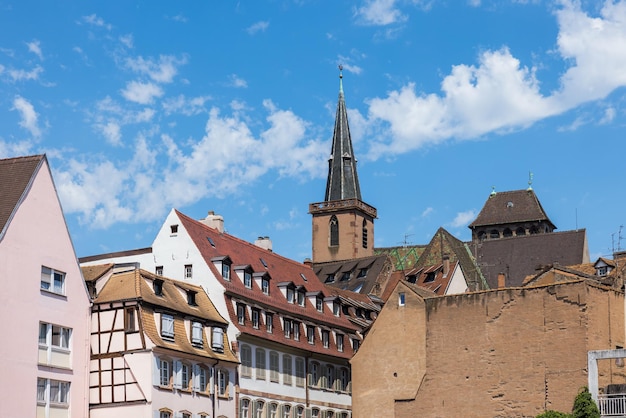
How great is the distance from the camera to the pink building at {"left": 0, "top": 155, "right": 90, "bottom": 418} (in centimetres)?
5281

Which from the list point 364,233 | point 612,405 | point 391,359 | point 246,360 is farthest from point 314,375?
point 364,233

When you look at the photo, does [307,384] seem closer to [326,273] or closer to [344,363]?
[344,363]

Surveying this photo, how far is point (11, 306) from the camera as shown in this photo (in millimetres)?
52844

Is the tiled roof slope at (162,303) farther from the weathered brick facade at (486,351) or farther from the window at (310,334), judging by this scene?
the window at (310,334)

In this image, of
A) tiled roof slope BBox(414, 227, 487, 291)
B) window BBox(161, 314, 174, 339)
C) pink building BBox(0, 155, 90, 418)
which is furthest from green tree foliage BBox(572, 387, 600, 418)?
tiled roof slope BBox(414, 227, 487, 291)

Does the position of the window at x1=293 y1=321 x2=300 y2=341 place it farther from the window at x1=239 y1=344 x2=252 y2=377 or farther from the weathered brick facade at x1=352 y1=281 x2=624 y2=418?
the window at x1=239 y1=344 x2=252 y2=377

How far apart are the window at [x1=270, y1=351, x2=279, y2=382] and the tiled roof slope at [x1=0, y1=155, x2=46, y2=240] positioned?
1999cm

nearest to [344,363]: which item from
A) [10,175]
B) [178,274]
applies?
[178,274]

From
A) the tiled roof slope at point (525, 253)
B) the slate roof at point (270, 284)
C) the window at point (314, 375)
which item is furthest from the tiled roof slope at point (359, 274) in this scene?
the window at point (314, 375)

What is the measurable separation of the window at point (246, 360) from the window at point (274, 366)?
2503 millimetres

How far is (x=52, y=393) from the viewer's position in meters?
55.6

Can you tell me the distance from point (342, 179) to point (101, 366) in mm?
72290

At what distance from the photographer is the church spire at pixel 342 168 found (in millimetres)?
129500

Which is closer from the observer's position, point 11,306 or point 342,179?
point 11,306
